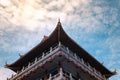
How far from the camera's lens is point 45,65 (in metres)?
25.7

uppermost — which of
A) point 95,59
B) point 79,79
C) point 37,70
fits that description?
point 95,59

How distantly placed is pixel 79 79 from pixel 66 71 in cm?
160

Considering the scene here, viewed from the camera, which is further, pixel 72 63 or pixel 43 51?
pixel 43 51

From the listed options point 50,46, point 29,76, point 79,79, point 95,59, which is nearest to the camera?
point 79,79

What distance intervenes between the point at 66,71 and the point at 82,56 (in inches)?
224

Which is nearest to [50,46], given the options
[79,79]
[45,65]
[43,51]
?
[43,51]

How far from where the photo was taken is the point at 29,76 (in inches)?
1059

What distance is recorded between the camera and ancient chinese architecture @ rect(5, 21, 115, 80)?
24.7 m

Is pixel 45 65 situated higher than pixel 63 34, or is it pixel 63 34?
pixel 63 34

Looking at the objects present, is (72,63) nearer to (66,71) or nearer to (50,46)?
(66,71)

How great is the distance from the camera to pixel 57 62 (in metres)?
25.2

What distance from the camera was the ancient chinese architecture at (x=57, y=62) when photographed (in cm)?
2469

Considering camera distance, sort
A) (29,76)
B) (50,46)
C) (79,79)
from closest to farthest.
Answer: (79,79)
(29,76)
(50,46)

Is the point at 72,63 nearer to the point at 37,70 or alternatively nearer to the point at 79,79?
the point at 79,79
